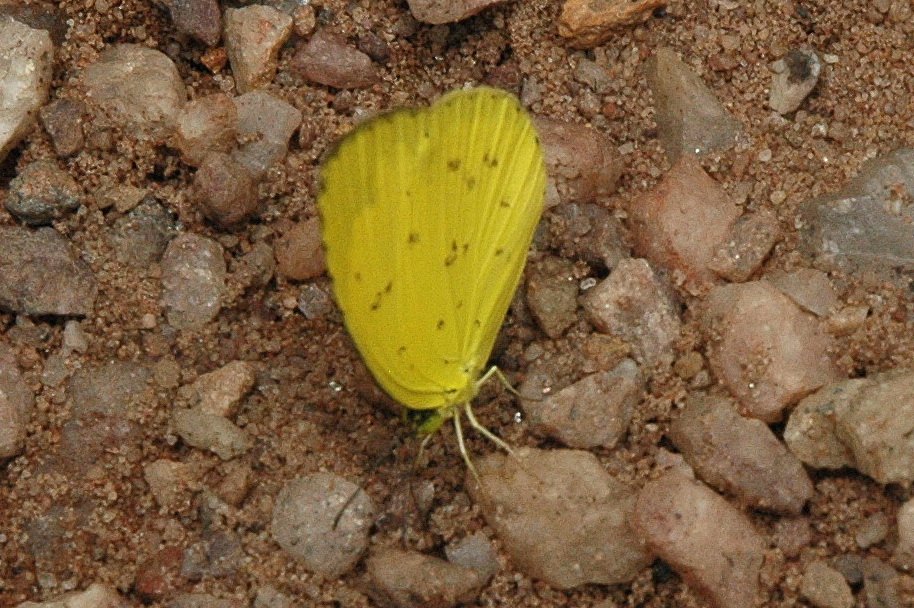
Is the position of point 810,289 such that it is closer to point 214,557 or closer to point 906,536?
point 906,536

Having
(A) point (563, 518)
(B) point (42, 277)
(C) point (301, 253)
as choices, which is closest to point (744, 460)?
(A) point (563, 518)

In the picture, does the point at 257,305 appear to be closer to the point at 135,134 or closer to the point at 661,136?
the point at 135,134

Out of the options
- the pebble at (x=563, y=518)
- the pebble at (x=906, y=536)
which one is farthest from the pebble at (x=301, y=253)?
the pebble at (x=906, y=536)

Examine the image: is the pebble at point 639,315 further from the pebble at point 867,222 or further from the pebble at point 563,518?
the pebble at point 867,222

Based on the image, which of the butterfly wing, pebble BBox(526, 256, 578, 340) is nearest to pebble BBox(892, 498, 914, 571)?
pebble BBox(526, 256, 578, 340)

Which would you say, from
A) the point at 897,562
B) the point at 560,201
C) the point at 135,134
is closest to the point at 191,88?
the point at 135,134

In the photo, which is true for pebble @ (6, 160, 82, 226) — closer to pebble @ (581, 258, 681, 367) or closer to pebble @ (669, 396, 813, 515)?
pebble @ (581, 258, 681, 367)
